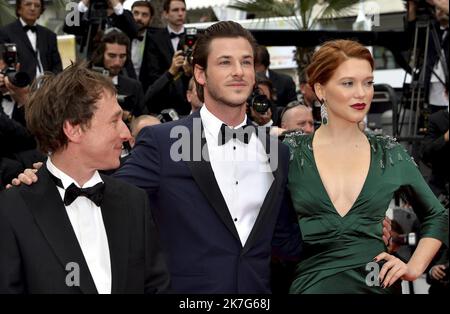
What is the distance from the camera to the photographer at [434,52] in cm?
818

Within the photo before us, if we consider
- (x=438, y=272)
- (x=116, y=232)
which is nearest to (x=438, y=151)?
(x=438, y=272)

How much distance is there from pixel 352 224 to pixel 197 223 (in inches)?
29.7

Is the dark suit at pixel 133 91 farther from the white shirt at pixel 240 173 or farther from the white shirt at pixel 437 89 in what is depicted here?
the white shirt at pixel 240 173

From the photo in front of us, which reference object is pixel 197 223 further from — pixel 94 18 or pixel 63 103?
pixel 94 18

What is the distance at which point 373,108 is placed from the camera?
1414cm

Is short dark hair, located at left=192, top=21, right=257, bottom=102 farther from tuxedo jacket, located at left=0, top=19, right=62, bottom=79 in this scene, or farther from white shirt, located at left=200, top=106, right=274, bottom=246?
tuxedo jacket, located at left=0, top=19, right=62, bottom=79

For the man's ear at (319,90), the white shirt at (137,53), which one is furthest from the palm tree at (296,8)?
the man's ear at (319,90)

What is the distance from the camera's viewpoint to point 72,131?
3.17 meters

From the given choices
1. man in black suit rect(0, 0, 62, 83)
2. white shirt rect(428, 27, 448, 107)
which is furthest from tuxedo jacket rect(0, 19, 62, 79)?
white shirt rect(428, 27, 448, 107)

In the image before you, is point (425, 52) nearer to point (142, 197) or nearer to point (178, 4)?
point (178, 4)

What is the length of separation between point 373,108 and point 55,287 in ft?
38.2

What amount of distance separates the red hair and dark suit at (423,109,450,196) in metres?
3.00

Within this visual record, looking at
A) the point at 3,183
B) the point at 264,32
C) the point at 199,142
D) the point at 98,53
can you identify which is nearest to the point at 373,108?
the point at 264,32

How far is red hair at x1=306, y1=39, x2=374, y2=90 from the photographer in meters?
4.01
